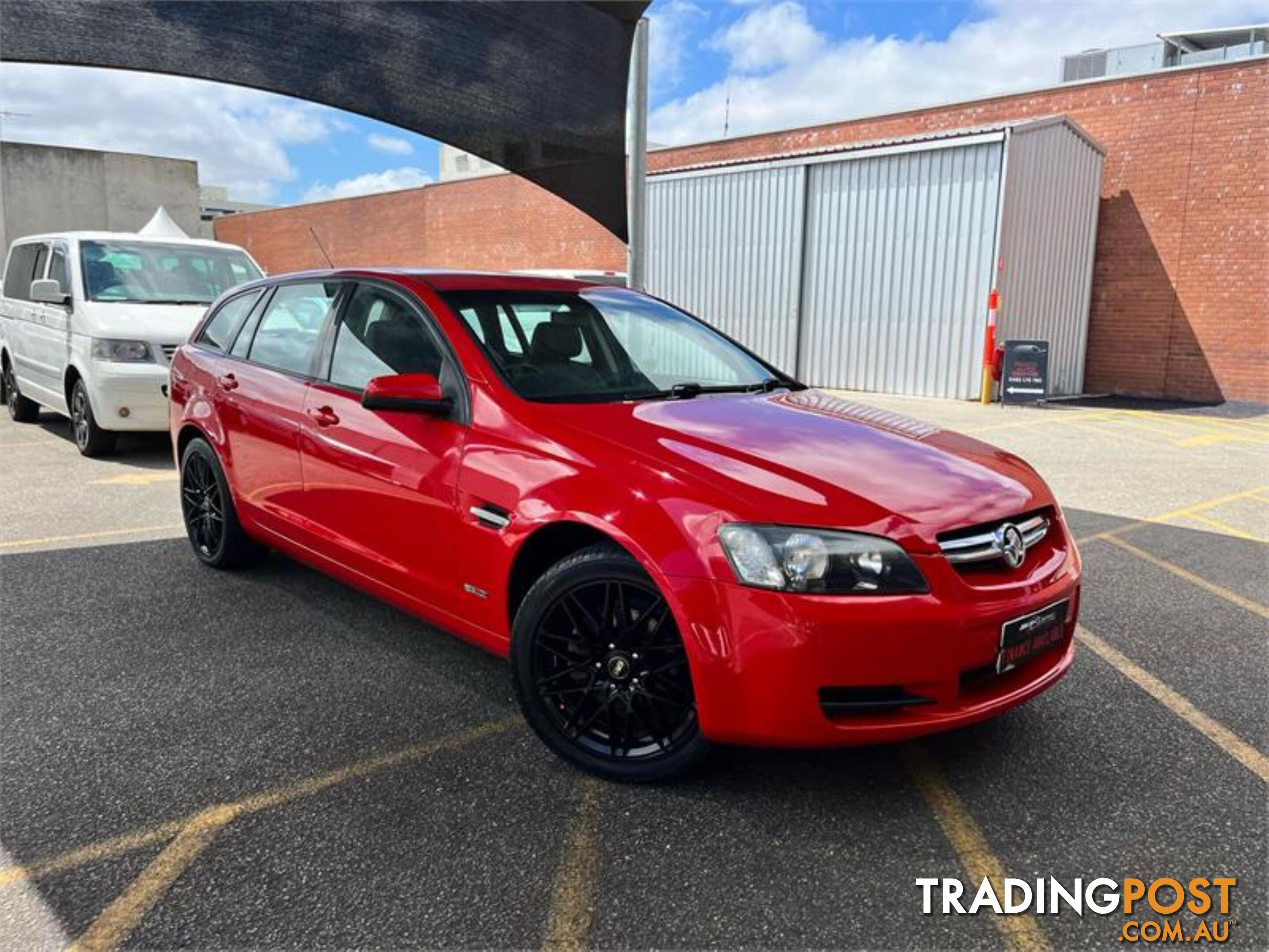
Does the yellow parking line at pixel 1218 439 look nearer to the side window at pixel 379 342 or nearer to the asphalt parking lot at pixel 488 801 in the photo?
the asphalt parking lot at pixel 488 801

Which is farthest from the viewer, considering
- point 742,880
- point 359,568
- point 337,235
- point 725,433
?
point 337,235

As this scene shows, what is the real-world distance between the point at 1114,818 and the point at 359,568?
2.78 metres

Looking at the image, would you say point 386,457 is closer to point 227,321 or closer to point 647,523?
point 647,523

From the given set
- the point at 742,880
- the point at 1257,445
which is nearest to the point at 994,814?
the point at 742,880

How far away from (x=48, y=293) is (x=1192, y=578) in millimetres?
8734

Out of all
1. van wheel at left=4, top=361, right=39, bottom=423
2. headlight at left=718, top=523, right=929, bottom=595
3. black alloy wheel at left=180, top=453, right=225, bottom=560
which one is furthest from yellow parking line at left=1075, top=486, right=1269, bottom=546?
van wheel at left=4, top=361, right=39, bottom=423

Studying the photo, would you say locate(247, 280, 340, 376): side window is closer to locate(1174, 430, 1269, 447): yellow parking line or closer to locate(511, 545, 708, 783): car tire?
locate(511, 545, 708, 783): car tire

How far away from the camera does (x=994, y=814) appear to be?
2639mm

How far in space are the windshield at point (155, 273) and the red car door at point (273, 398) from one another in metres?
4.09

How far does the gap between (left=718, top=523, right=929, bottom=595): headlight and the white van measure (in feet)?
21.7

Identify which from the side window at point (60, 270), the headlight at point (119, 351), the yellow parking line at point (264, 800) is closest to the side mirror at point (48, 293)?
the side window at point (60, 270)

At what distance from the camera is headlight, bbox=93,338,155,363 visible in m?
7.45

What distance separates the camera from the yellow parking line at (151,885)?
6.82 feet

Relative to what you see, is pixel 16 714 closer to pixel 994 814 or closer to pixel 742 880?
pixel 742 880
